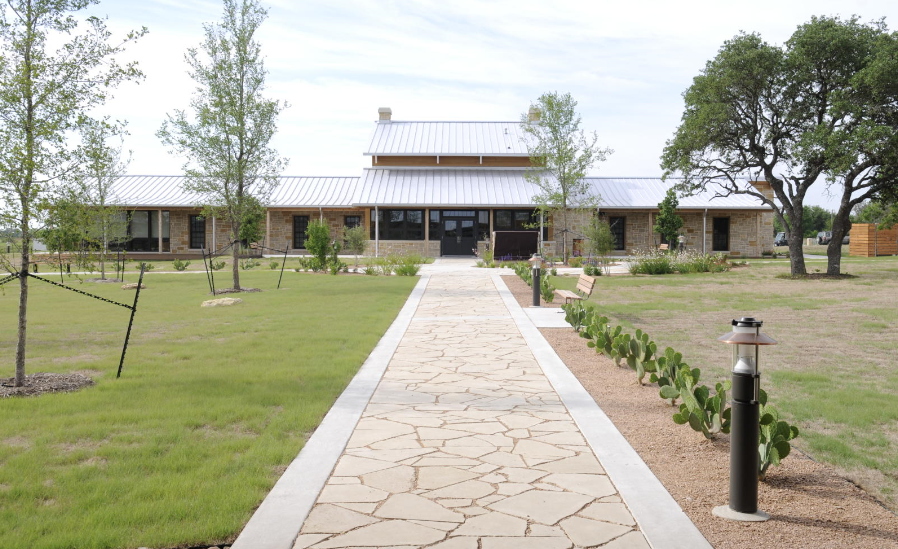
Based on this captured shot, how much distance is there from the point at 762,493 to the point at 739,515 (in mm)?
509

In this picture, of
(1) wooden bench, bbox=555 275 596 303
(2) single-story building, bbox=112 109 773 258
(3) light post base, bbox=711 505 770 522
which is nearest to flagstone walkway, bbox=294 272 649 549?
(3) light post base, bbox=711 505 770 522

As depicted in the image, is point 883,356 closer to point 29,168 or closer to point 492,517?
point 492,517

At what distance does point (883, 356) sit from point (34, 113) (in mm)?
9964

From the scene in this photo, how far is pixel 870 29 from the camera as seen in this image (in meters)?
21.8

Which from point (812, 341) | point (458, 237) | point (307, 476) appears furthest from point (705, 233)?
point (307, 476)

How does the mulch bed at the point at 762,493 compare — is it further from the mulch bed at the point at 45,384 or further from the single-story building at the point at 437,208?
the single-story building at the point at 437,208

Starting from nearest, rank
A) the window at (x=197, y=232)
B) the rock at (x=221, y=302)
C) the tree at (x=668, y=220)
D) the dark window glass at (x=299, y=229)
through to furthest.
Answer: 1. the rock at (x=221, y=302)
2. the tree at (x=668, y=220)
3. the window at (x=197, y=232)
4. the dark window glass at (x=299, y=229)

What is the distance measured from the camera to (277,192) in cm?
3891

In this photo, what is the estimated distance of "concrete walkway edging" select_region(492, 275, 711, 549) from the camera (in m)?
A: 3.68

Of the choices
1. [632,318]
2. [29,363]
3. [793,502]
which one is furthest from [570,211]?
[793,502]

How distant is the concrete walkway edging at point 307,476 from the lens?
3650mm

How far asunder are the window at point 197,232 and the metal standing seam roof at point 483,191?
857 centimetres

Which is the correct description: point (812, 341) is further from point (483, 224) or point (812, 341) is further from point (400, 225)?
point (400, 225)

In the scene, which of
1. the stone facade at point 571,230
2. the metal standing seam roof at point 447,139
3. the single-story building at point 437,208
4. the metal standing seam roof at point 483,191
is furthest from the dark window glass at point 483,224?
the metal standing seam roof at point 447,139
